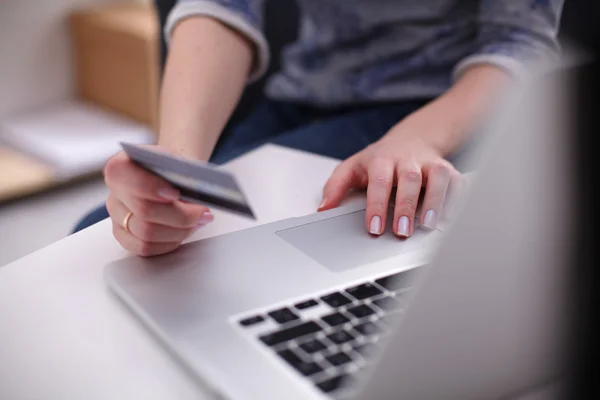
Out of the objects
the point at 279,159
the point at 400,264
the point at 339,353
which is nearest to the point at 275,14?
the point at 279,159

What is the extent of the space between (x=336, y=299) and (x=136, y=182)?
0.59 feet

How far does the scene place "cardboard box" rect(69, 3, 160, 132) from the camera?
6.08ft

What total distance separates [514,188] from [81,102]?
6.65 ft

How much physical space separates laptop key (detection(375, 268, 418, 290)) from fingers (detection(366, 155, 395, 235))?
78 millimetres

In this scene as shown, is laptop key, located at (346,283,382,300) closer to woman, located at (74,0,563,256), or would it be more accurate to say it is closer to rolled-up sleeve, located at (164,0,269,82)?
woman, located at (74,0,563,256)

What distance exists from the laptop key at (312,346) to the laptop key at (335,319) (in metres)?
0.02

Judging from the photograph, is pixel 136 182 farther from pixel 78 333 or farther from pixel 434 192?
pixel 434 192

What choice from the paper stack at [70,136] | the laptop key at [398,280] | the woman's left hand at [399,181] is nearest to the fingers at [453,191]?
the woman's left hand at [399,181]

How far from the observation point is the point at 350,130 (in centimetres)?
86

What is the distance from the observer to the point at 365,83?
0.93 m

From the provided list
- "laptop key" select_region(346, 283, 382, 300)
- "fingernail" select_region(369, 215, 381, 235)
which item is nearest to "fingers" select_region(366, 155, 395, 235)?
"fingernail" select_region(369, 215, 381, 235)

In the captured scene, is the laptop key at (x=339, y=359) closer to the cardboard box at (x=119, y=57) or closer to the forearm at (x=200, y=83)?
the forearm at (x=200, y=83)

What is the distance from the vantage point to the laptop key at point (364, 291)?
450 millimetres

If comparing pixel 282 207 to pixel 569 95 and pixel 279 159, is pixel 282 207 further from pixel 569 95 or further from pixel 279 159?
pixel 569 95
